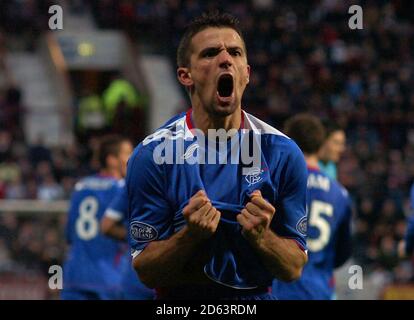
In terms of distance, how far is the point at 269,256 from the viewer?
3838 mm

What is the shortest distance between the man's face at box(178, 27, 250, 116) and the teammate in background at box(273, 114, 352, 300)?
2813 millimetres

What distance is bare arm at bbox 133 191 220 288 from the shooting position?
3662 mm

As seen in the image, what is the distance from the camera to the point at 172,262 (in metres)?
3.84

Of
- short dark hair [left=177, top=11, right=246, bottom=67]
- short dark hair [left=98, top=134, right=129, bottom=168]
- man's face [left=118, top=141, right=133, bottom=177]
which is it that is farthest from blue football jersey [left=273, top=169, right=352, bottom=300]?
short dark hair [left=177, top=11, right=246, bottom=67]

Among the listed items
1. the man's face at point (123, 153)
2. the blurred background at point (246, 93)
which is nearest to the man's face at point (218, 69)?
the man's face at point (123, 153)

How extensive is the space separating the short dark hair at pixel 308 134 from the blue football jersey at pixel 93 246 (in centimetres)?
202

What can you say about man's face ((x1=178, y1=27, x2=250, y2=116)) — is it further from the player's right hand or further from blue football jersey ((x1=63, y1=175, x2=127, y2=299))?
blue football jersey ((x1=63, y1=175, x2=127, y2=299))

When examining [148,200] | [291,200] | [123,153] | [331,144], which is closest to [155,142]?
[148,200]

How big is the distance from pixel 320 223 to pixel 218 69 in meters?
3.06

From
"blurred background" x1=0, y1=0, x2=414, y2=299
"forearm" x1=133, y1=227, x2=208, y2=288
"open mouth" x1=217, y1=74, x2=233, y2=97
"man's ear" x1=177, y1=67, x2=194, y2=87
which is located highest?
"blurred background" x1=0, y1=0, x2=414, y2=299

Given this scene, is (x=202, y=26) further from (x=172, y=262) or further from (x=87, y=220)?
(x=87, y=220)

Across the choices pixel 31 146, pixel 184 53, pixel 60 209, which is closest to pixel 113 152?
pixel 60 209

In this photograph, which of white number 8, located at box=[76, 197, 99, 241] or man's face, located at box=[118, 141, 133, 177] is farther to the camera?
white number 8, located at box=[76, 197, 99, 241]
